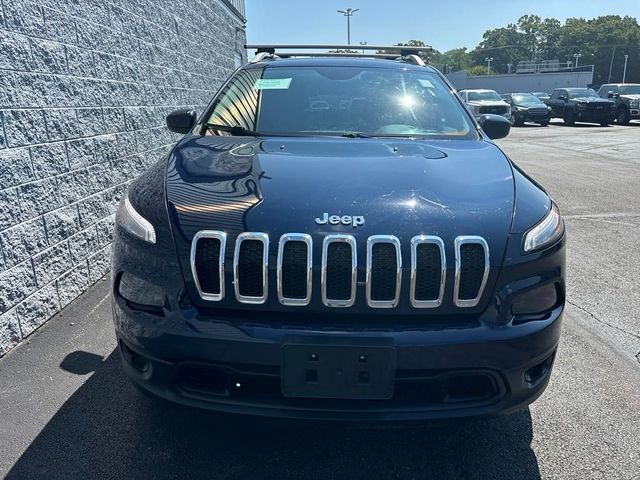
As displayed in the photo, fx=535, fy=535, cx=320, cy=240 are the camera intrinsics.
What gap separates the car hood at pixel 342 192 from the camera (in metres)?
2.03

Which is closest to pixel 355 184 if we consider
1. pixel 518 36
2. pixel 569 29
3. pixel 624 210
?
pixel 624 210

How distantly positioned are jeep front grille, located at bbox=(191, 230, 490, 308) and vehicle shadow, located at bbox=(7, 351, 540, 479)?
1.88ft

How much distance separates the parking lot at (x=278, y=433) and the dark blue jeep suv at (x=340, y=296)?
0.17 m

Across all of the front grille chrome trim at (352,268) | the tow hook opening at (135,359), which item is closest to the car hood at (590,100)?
the front grille chrome trim at (352,268)

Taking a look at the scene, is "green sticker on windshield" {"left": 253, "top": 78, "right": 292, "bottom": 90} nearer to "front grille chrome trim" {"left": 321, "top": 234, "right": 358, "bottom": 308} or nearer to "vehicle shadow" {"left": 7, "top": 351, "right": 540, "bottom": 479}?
"front grille chrome trim" {"left": 321, "top": 234, "right": 358, "bottom": 308}

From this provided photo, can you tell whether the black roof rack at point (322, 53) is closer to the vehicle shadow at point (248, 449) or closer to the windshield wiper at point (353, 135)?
the windshield wiper at point (353, 135)

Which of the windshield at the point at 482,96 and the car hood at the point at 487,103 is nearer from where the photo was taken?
the car hood at the point at 487,103

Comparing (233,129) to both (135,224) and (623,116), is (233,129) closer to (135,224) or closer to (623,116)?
(135,224)

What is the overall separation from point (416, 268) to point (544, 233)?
1.99 ft

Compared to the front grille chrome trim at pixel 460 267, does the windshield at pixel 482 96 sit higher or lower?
lower

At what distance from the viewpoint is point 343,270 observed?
1974 mm

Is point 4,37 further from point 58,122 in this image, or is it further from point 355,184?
point 355,184

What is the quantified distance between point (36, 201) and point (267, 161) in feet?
6.02

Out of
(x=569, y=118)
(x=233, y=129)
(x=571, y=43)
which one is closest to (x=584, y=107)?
(x=569, y=118)
